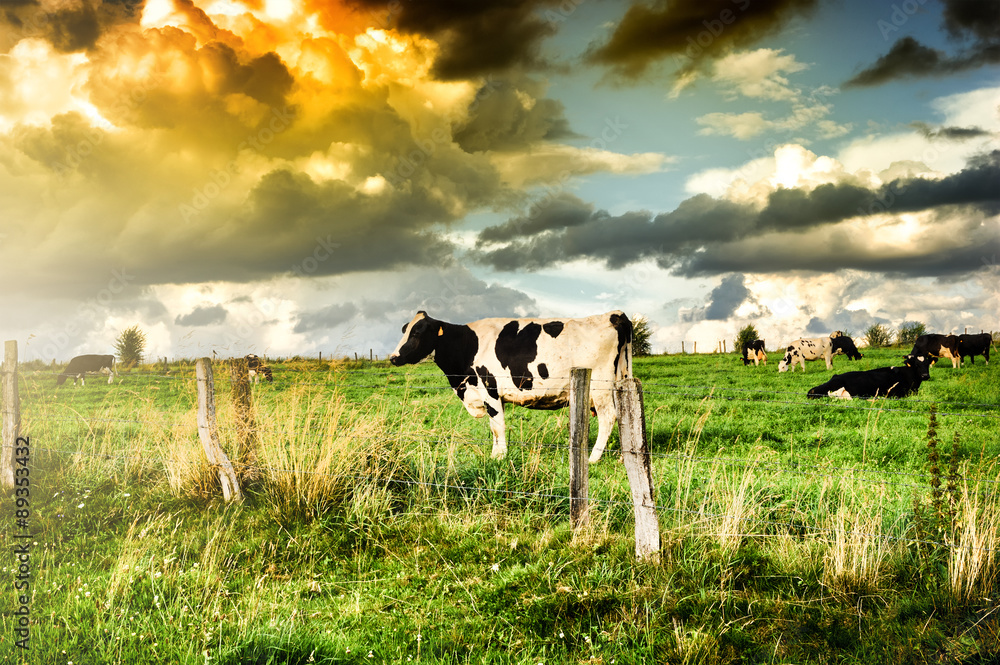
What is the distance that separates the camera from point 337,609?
4586 millimetres

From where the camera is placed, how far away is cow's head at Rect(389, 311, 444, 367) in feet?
33.9

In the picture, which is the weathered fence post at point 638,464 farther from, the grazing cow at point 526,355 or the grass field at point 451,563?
the grazing cow at point 526,355

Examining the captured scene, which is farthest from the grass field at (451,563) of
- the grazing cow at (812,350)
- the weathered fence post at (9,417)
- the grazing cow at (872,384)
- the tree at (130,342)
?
the tree at (130,342)

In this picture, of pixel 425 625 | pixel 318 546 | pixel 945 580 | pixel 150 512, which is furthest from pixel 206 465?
pixel 945 580

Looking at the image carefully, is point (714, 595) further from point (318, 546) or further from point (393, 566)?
point (318, 546)

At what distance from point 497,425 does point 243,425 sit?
12.3 ft

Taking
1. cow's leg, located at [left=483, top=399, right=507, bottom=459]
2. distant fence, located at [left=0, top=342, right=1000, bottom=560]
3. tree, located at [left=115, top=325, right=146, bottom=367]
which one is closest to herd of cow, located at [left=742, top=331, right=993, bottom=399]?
distant fence, located at [left=0, top=342, right=1000, bottom=560]

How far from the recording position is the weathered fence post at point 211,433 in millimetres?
7039

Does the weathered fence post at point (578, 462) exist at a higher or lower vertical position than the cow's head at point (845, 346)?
lower

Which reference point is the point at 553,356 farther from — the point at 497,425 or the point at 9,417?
the point at 9,417

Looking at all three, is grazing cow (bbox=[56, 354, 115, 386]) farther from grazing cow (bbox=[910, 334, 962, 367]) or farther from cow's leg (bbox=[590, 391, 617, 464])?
grazing cow (bbox=[910, 334, 962, 367])

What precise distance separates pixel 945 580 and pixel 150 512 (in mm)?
7534

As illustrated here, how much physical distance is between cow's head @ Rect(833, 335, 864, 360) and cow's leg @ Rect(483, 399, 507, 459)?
24828mm

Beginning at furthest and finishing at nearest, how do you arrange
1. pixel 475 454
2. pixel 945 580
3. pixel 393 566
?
pixel 475 454 < pixel 393 566 < pixel 945 580
